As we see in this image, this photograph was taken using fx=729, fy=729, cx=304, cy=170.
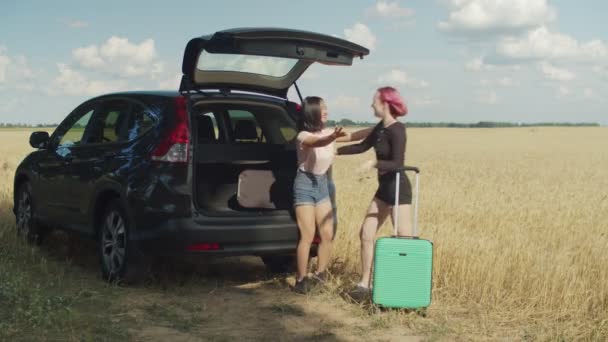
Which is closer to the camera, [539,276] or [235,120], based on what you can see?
[539,276]

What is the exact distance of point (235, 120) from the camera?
6.92 meters

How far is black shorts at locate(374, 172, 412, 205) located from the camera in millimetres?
5762

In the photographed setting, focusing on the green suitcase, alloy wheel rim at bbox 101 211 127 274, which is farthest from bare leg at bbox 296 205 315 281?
alloy wheel rim at bbox 101 211 127 274

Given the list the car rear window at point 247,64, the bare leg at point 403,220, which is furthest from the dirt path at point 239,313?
the car rear window at point 247,64

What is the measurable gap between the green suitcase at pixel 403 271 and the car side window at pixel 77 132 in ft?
11.3

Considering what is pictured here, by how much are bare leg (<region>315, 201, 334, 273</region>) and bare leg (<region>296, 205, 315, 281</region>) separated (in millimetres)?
85

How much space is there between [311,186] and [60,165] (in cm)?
289

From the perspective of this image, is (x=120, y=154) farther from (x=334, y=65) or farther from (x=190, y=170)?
(x=334, y=65)

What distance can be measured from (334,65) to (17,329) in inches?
134

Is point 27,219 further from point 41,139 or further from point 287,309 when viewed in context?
point 287,309

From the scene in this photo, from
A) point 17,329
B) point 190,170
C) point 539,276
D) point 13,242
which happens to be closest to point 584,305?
point 539,276

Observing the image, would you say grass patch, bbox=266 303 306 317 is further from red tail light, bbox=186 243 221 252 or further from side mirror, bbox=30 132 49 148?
side mirror, bbox=30 132 49 148

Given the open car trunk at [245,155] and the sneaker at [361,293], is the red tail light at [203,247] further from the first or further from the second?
the sneaker at [361,293]

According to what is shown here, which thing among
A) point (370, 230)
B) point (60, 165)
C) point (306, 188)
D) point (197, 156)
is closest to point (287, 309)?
point (370, 230)
